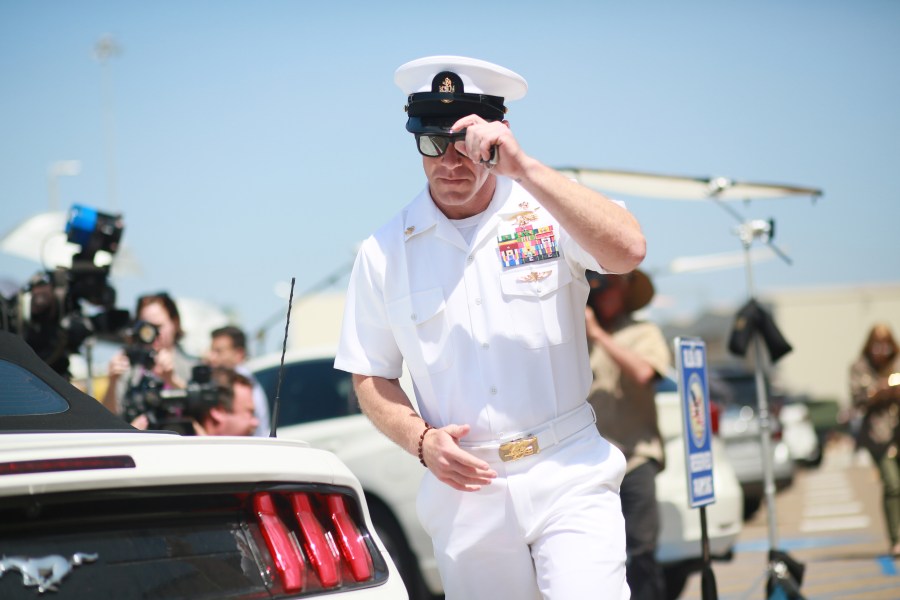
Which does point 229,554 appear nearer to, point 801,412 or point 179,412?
point 179,412

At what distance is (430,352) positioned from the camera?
341cm

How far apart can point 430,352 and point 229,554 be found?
2.96 feet

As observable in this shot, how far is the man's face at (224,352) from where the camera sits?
830 cm

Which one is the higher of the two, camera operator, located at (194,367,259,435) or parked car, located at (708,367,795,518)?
camera operator, located at (194,367,259,435)

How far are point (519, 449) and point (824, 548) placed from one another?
8675 mm

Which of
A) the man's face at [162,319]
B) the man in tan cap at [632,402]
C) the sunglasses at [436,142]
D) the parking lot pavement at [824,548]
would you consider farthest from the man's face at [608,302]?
the sunglasses at [436,142]

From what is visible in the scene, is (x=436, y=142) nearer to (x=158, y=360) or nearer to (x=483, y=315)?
(x=483, y=315)

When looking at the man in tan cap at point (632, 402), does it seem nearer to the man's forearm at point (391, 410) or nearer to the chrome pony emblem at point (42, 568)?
the man's forearm at point (391, 410)

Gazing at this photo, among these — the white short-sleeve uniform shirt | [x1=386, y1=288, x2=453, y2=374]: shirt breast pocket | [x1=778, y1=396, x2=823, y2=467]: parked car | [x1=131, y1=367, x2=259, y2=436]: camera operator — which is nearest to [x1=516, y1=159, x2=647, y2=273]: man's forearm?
the white short-sleeve uniform shirt

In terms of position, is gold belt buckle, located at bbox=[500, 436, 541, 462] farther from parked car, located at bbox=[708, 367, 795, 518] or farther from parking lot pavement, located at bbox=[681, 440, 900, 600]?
parked car, located at bbox=[708, 367, 795, 518]

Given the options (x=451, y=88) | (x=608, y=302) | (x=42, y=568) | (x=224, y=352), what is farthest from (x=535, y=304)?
(x=224, y=352)

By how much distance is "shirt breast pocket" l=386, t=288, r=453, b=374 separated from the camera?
3.39 m

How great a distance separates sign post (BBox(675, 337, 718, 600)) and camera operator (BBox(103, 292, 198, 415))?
2522 mm

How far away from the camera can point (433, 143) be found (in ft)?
11.0
